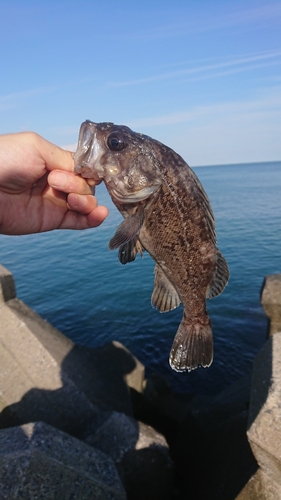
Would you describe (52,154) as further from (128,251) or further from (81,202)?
(128,251)

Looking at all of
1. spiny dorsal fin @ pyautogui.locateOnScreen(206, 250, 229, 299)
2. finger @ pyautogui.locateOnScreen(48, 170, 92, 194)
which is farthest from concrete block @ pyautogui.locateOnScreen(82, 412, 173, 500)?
finger @ pyautogui.locateOnScreen(48, 170, 92, 194)

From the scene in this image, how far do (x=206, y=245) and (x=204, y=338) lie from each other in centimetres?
105

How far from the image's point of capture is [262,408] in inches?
164

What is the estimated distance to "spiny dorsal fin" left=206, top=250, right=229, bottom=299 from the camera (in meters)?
3.44

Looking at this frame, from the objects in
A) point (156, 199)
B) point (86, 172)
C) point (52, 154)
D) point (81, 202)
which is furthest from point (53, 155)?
point (156, 199)

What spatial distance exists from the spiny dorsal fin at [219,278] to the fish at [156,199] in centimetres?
1

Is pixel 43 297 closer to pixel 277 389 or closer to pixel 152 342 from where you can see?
pixel 152 342

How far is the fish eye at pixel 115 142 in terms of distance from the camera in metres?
3.19

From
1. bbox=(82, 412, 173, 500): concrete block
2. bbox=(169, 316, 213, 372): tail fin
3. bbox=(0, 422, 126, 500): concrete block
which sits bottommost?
bbox=(82, 412, 173, 500): concrete block

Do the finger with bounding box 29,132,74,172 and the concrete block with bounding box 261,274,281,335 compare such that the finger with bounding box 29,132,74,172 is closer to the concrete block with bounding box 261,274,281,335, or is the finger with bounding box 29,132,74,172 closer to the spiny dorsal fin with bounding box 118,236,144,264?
the spiny dorsal fin with bounding box 118,236,144,264

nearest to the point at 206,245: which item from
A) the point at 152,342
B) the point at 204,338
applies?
the point at 204,338

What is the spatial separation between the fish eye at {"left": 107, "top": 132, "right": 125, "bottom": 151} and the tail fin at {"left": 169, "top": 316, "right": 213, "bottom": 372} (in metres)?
1.92

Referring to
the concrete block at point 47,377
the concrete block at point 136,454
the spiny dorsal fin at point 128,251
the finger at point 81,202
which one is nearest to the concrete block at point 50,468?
the concrete block at point 136,454

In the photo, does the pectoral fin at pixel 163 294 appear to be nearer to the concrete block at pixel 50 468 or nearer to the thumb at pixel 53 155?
the thumb at pixel 53 155
